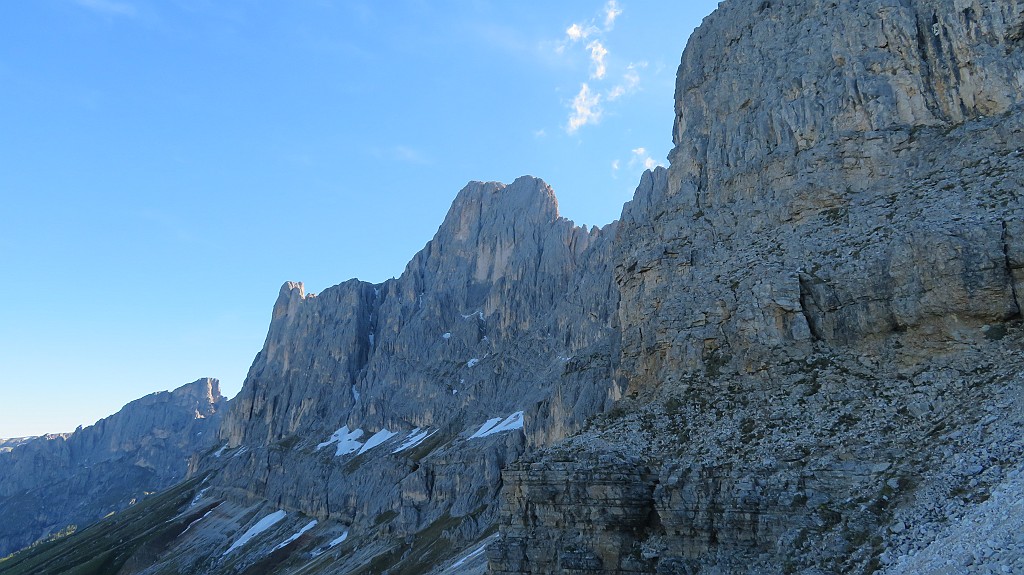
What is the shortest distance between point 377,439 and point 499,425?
46041 mm

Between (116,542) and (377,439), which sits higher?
(377,439)

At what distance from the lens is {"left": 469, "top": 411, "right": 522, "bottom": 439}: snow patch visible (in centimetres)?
11819

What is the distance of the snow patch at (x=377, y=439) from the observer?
15288cm

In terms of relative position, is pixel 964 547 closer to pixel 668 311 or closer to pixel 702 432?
pixel 702 432

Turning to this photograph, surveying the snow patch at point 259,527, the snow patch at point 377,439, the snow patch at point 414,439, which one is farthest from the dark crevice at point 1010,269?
the snow patch at point 259,527

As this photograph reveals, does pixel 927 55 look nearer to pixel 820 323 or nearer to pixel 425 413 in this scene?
pixel 820 323

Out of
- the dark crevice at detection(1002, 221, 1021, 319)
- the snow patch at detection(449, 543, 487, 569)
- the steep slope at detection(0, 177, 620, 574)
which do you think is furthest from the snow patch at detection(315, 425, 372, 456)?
the dark crevice at detection(1002, 221, 1021, 319)

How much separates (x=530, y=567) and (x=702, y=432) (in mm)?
13231

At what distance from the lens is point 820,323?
3816 centimetres

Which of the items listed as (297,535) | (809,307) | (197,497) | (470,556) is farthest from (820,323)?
(197,497)

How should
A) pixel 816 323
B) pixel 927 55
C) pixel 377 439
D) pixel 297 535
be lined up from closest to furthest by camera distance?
pixel 816 323 → pixel 927 55 → pixel 297 535 → pixel 377 439

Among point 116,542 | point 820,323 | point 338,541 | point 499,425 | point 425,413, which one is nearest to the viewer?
point 820,323

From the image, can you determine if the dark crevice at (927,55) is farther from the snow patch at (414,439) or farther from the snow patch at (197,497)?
the snow patch at (197,497)

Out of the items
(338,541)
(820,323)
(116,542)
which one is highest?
(820,323)
